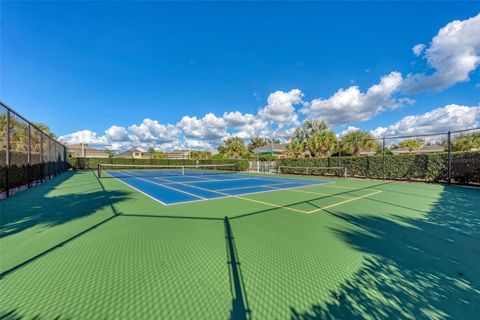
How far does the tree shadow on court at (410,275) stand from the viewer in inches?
90.9

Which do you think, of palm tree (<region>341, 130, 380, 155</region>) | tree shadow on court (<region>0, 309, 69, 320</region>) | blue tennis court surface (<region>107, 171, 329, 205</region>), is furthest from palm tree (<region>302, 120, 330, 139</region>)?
tree shadow on court (<region>0, 309, 69, 320</region>)

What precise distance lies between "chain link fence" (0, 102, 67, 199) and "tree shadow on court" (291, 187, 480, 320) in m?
12.0

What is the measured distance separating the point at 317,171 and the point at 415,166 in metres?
8.54

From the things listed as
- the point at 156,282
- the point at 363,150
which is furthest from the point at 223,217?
the point at 363,150

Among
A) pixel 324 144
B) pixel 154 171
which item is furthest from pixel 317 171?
pixel 154 171

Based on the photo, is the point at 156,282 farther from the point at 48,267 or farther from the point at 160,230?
the point at 160,230

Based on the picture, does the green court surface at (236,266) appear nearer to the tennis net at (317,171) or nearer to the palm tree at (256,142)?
the tennis net at (317,171)

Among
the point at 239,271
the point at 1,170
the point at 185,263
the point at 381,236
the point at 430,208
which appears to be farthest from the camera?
the point at 1,170

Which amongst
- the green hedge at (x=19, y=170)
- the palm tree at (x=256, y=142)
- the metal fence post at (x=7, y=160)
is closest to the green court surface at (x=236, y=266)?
the metal fence post at (x=7, y=160)

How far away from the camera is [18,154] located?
391 inches

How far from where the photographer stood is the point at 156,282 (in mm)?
2771

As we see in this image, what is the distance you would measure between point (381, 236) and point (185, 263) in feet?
13.7

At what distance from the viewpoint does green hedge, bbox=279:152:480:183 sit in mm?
13398

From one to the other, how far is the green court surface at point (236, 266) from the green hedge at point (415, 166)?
10.8 meters
